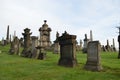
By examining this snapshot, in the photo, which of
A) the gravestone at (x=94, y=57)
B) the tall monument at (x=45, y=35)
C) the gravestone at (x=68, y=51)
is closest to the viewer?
the gravestone at (x=94, y=57)

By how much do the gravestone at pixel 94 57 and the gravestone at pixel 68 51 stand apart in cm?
156

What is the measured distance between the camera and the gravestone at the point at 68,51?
696 inches

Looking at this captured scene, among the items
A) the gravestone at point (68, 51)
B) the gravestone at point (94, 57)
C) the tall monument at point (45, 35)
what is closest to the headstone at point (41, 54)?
the gravestone at point (68, 51)

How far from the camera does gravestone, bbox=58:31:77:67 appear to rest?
17.7m

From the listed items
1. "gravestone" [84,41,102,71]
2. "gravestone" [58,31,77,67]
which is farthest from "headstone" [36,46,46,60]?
"gravestone" [84,41,102,71]

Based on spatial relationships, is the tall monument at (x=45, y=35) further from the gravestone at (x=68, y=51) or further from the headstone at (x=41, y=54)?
the gravestone at (x=68, y=51)

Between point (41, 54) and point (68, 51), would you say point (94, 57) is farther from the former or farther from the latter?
point (41, 54)

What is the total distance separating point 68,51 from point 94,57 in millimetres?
2837

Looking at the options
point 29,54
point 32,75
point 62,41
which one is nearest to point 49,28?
point 29,54

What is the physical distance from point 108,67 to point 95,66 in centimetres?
119

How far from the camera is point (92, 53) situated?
53.6 feet

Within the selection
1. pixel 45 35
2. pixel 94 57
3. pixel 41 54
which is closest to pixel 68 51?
pixel 94 57

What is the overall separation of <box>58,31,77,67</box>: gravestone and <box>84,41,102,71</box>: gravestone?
156 centimetres

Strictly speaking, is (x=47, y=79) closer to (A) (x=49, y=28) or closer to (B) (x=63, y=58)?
(B) (x=63, y=58)
